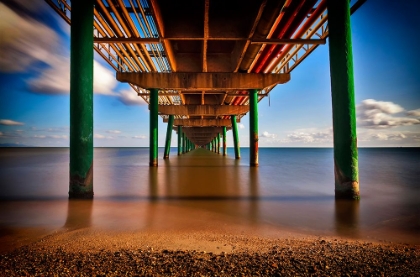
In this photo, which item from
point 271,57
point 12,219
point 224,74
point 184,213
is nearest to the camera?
point 12,219

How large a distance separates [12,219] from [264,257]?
11.9 feet

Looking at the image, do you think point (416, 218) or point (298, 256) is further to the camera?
point (416, 218)

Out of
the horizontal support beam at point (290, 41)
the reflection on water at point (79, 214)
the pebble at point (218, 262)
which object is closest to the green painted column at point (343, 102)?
the pebble at point (218, 262)

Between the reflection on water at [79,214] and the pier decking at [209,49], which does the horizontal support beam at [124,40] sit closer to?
the pier decking at [209,49]

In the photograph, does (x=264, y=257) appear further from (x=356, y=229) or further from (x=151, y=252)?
(x=356, y=229)

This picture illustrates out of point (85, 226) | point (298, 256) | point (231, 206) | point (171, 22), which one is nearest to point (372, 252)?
point (298, 256)

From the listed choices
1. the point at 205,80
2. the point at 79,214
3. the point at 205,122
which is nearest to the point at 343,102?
the point at 79,214

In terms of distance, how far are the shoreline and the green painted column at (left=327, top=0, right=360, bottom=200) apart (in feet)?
7.32

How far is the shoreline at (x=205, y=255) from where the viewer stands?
1935 millimetres

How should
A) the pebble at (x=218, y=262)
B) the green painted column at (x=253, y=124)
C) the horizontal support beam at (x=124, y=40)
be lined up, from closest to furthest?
1. the pebble at (x=218, y=262)
2. the horizontal support beam at (x=124, y=40)
3. the green painted column at (x=253, y=124)

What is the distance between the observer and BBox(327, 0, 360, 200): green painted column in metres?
4.60

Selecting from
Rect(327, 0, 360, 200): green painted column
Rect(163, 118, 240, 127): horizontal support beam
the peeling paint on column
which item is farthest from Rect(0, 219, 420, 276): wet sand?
Rect(163, 118, 240, 127): horizontal support beam

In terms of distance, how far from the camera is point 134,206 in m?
4.36

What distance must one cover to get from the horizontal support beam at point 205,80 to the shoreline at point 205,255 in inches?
381
